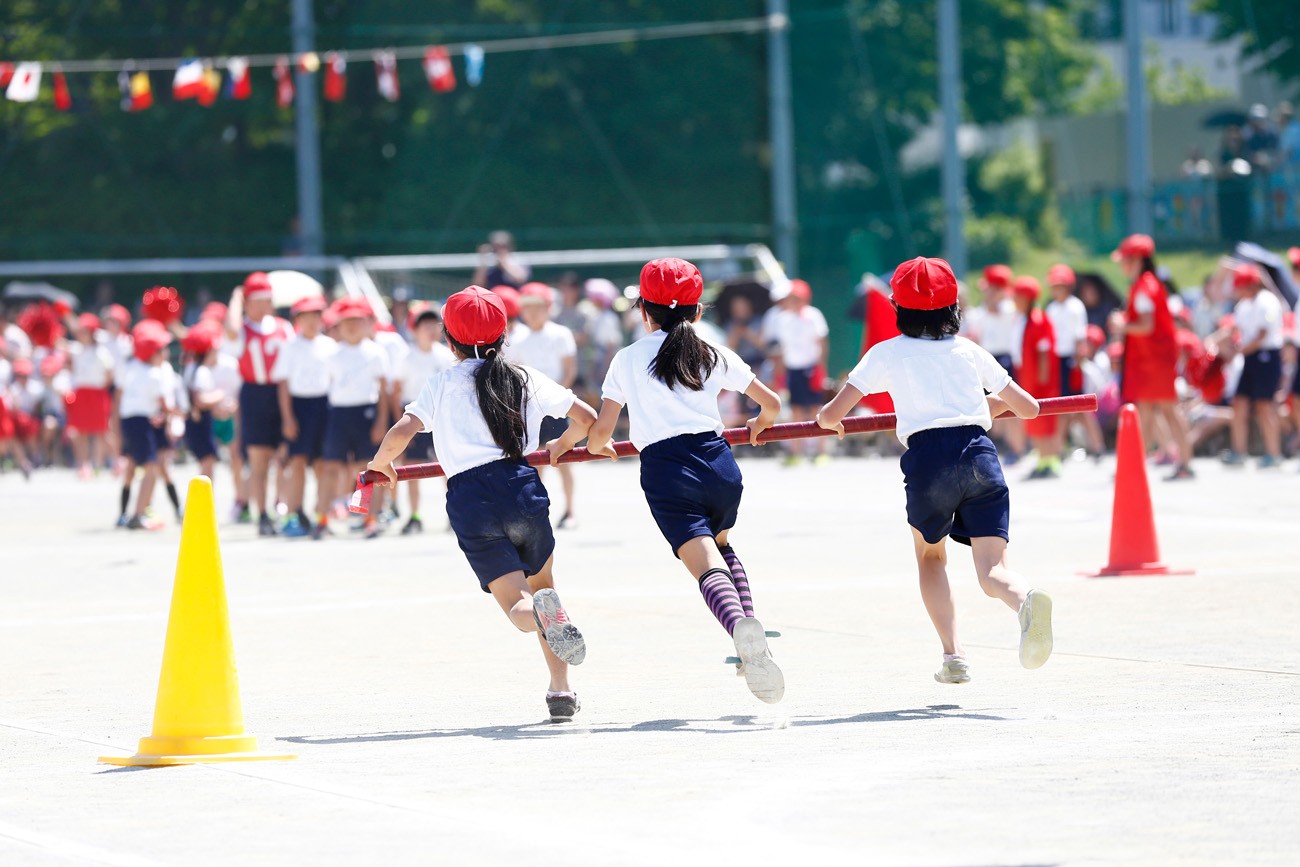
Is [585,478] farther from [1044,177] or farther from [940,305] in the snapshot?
[1044,177]

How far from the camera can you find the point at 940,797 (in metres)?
5.94

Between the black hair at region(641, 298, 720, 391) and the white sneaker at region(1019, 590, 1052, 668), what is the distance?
4.65 ft

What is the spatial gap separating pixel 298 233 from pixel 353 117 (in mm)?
3081

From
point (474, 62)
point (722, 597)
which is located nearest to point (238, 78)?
point (474, 62)

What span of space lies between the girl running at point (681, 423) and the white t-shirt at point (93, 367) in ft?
60.5

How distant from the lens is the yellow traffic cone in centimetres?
693

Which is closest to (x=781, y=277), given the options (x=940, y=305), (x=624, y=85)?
(x=624, y=85)

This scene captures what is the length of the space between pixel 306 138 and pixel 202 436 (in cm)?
1659

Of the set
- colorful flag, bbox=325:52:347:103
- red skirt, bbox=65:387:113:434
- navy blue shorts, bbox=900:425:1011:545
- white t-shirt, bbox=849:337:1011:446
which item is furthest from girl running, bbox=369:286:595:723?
colorful flag, bbox=325:52:347:103

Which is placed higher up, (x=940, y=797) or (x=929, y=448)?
(x=929, y=448)

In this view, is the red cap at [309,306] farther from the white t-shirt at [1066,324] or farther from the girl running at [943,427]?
the girl running at [943,427]

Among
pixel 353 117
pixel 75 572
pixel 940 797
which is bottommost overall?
pixel 940 797

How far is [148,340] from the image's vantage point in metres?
17.5

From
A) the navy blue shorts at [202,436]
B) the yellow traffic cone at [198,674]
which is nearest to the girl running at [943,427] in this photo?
the yellow traffic cone at [198,674]
